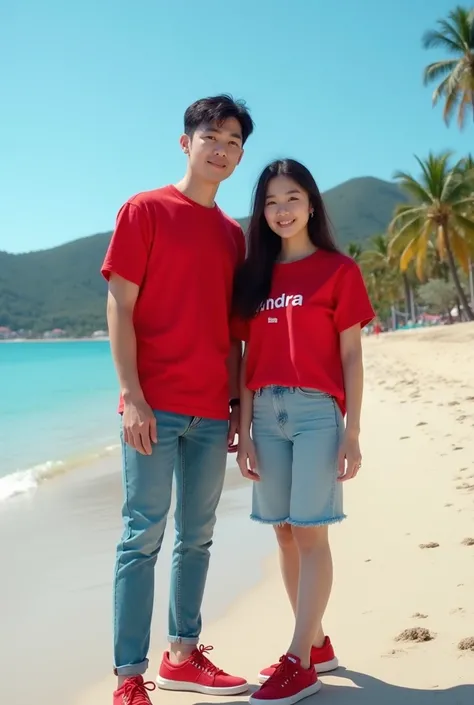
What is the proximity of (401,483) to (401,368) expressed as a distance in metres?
12.6

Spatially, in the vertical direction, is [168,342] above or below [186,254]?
below

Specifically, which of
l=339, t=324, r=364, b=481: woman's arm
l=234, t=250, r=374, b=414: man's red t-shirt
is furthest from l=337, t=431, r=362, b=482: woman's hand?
l=234, t=250, r=374, b=414: man's red t-shirt

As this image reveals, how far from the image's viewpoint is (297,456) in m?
2.52

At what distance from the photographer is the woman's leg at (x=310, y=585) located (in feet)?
8.09

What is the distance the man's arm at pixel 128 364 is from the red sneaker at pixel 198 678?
0.84 meters

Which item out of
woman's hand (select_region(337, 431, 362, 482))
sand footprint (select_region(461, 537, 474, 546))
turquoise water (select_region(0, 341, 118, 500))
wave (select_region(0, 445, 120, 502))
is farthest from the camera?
turquoise water (select_region(0, 341, 118, 500))

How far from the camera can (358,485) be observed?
5691 mm

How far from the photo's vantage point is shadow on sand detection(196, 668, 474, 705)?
91.2 inches

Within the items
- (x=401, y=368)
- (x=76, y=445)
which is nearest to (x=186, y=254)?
(x=76, y=445)

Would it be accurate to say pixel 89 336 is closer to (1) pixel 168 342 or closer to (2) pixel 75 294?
(2) pixel 75 294

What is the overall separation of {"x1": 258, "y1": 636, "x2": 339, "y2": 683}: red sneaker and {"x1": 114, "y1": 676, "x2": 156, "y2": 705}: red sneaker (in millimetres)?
474

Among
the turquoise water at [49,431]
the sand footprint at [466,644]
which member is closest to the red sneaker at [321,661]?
the sand footprint at [466,644]

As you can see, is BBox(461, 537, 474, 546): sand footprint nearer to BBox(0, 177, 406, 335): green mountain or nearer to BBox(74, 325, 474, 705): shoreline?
BBox(74, 325, 474, 705): shoreline

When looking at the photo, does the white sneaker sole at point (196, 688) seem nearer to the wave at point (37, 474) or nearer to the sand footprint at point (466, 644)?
the sand footprint at point (466, 644)
